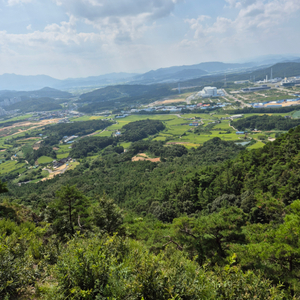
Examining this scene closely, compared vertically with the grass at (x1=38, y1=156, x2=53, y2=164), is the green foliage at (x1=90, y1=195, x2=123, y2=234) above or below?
above

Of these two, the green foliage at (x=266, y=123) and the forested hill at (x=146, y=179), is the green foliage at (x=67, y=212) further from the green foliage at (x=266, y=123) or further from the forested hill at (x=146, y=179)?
the green foliage at (x=266, y=123)

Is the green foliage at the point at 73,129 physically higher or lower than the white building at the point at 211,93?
lower

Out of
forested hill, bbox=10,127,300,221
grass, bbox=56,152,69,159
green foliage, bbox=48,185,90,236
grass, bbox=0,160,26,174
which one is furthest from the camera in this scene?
grass, bbox=56,152,69,159

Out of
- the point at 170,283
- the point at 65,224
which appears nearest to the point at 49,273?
the point at 170,283

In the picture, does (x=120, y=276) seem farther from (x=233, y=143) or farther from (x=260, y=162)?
(x=233, y=143)

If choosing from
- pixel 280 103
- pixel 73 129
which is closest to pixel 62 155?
pixel 73 129

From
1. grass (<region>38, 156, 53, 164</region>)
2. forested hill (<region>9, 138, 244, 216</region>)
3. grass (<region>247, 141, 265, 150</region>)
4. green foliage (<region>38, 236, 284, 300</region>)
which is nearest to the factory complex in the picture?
grass (<region>247, 141, 265, 150</region>)

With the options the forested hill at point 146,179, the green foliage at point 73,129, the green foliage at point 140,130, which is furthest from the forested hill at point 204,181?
the green foliage at point 73,129

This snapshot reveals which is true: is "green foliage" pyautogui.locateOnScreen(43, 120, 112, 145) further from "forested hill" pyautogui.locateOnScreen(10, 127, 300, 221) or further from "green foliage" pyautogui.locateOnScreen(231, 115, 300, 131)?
"green foliage" pyautogui.locateOnScreen(231, 115, 300, 131)

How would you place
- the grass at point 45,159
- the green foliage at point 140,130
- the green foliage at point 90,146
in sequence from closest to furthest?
the grass at point 45,159 < the green foliage at point 90,146 < the green foliage at point 140,130

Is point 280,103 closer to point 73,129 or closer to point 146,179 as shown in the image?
point 146,179

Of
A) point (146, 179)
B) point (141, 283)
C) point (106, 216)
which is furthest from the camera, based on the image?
point (146, 179)
